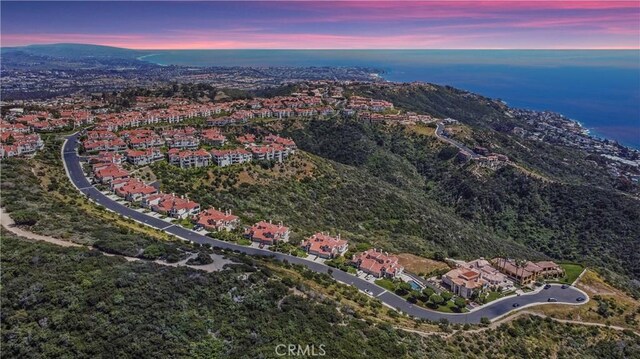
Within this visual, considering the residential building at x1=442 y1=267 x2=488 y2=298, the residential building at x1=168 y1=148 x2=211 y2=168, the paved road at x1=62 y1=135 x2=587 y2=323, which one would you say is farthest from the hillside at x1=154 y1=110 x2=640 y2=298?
the residential building at x1=442 y1=267 x2=488 y2=298

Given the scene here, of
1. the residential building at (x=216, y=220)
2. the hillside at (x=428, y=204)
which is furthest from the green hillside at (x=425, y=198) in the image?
the residential building at (x=216, y=220)

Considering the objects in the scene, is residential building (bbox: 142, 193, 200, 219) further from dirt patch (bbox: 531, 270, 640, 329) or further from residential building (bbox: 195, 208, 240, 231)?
dirt patch (bbox: 531, 270, 640, 329)

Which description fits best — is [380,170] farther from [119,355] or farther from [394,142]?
[119,355]

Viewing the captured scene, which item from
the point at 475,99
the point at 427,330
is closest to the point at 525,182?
the point at 427,330

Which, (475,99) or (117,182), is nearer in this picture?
(117,182)

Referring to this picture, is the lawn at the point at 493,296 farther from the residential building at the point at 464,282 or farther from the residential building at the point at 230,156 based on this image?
the residential building at the point at 230,156

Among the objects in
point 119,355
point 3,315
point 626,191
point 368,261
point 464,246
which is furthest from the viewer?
point 626,191

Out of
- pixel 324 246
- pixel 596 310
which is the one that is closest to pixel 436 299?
pixel 324 246
